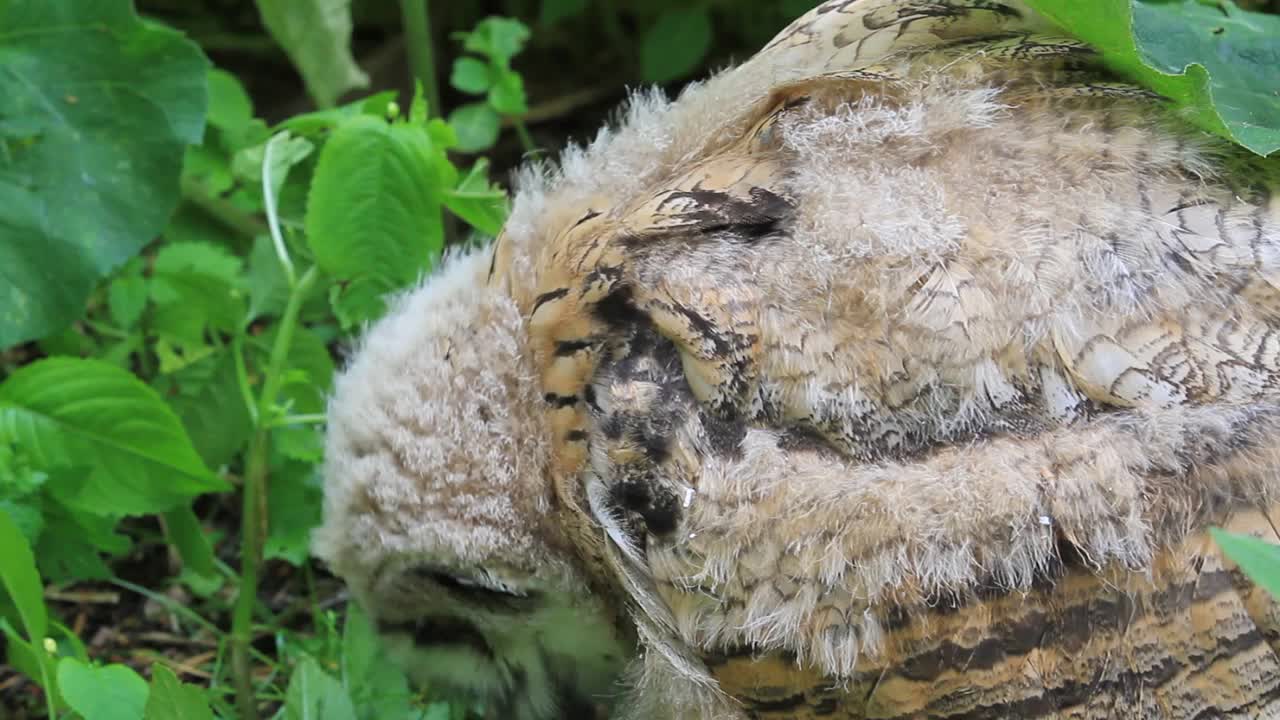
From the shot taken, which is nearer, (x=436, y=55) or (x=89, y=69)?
(x=89, y=69)

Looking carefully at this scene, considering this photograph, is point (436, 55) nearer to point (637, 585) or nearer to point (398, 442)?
point (398, 442)

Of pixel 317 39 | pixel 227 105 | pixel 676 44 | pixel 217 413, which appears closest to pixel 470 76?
pixel 317 39

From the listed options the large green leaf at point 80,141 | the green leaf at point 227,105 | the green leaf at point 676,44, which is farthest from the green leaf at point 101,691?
the green leaf at point 676,44

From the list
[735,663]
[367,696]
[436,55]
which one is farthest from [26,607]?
[436,55]

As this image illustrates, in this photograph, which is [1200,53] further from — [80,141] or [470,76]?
[80,141]

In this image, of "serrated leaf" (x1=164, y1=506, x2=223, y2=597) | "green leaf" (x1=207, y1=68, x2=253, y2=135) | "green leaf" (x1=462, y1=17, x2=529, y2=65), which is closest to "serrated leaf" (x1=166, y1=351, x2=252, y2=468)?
"serrated leaf" (x1=164, y1=506, x2=223, y2=597)

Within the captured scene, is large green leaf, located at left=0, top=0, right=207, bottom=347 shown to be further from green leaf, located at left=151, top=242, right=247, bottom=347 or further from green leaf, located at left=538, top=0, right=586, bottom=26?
green leaf, located at left=538, top=0, right=586, bottom=26

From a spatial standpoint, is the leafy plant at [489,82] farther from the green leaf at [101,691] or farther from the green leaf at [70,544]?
the green leaf at [101,691]

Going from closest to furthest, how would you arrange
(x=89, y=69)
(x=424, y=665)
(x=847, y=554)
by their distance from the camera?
(x=847, y=554) < (x=424, y=665) < (x=89, y=69)

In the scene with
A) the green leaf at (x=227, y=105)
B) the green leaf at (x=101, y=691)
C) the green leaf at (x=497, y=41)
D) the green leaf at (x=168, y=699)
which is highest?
the green leaf at (x=227, y=105)
